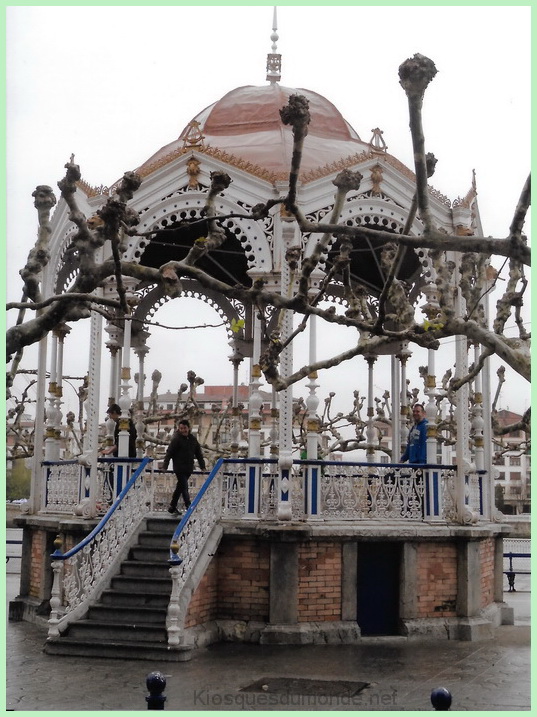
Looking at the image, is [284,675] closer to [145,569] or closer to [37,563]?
[145,569]

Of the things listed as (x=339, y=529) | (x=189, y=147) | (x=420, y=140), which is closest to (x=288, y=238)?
(x=189, y=147)

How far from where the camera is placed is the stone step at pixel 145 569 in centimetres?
1257

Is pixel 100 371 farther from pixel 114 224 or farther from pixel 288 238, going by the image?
pixel 114 224

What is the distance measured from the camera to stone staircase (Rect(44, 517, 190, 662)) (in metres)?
11.2

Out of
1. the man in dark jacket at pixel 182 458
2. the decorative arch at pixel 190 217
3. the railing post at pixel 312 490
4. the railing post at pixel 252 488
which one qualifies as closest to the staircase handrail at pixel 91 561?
the man in dark jacket at pixel 182 458

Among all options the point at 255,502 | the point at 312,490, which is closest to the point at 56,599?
the point at 255,502

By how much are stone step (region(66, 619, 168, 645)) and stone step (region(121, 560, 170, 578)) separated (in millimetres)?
967

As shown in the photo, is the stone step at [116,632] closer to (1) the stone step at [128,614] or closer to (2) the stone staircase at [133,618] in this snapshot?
(2) the stone staircase at [133,618]

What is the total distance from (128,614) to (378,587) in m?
3.65

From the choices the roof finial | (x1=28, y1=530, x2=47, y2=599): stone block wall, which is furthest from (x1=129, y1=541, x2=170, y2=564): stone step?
the roof finial

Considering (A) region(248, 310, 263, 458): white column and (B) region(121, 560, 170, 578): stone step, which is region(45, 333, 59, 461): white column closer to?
(B) region(121, 560, 170, 578): stone step

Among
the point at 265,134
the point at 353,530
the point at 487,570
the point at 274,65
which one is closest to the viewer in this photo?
the point at 353,530

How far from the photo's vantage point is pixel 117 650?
11.2 meters

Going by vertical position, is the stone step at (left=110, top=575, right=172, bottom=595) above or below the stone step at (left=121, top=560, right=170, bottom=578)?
below
